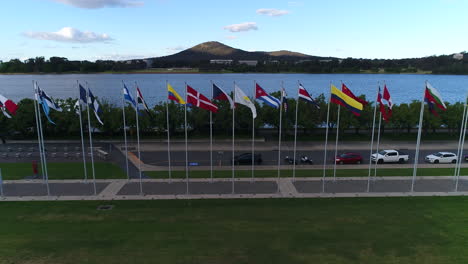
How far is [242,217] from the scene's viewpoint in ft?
66.5

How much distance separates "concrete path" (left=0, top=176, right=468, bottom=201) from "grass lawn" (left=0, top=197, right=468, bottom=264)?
4.26 feet

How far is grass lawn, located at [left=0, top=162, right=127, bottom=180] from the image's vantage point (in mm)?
29062

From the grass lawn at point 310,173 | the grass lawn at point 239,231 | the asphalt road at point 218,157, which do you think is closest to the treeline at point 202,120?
the asphalt road at point 218,157

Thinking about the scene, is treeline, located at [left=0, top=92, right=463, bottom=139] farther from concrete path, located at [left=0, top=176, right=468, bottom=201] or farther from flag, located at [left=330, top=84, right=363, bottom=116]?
flag, located at [left=330, top=84, right=363, bottom=116]

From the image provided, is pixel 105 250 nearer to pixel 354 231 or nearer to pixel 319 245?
pixel 319 245

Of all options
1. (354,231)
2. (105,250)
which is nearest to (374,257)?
(354,231)

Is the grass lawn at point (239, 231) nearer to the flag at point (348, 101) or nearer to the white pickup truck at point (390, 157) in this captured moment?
the flag at point (348, 101)

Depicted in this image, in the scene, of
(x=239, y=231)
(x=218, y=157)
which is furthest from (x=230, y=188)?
(x=218, y=157)

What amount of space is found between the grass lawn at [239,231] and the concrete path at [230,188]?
4.26 ft

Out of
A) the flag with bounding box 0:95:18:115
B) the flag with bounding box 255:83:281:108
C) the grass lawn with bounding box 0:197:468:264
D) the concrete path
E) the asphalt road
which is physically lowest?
the asphalt road

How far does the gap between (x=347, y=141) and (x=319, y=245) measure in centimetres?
3249

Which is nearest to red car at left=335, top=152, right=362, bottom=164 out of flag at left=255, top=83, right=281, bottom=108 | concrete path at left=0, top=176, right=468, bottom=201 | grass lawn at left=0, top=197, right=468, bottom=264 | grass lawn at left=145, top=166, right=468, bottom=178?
grass lawn at left=145, top=166, right=468, bottom=178

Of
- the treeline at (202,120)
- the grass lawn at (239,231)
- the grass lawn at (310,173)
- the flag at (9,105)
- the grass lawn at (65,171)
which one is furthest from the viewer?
the treeline at (202,120)

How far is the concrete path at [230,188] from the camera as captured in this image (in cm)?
2439
